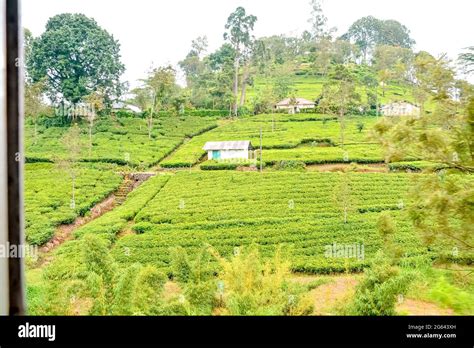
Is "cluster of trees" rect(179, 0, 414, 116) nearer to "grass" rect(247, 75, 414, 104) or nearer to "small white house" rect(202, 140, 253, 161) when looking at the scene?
"grass" rect(247, 75, 414, 104)

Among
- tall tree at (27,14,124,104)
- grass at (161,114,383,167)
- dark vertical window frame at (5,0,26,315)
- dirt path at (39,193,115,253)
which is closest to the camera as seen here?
dark vertical window frame at (5,0,26,315)

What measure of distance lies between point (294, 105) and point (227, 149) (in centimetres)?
74

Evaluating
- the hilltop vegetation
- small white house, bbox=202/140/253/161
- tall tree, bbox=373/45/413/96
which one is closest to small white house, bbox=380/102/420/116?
the hilltop vegetation

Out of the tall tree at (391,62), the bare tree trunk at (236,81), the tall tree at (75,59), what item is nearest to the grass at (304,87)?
the bare tree trunk at (236,81)

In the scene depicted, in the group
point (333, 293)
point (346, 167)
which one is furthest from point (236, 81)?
point (333, 293)

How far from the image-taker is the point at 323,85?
3752mm

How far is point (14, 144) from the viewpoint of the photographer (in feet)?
7.28

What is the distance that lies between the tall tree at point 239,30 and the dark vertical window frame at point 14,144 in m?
1.52

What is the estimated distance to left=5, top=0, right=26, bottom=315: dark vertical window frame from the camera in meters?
2.19

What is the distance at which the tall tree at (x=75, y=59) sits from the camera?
319cm

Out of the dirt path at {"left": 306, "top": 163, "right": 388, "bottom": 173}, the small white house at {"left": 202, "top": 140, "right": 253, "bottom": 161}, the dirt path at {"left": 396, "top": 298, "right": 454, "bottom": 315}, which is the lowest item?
the dirt path at {"left": 396, "top": 298, "right": 454, "bottom": 315}

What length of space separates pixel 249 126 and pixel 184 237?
3.73ft

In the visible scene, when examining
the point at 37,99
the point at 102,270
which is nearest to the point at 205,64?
the point at 37,99

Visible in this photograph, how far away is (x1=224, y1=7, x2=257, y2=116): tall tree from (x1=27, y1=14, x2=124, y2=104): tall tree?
2.86ft
